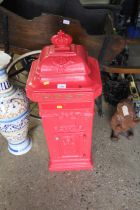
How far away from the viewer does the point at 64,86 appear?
1.13 m

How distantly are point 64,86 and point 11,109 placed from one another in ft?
1.56

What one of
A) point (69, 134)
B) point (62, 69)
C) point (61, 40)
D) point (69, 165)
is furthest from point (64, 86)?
point (69, 165)

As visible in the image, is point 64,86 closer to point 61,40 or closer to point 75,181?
point 61,40

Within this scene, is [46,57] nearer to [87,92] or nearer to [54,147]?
[87,92]

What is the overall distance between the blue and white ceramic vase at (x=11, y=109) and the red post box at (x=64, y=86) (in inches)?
8.6

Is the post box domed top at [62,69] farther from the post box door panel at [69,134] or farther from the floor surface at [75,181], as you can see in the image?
the floor surface at [75,181]

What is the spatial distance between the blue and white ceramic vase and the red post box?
0.22 meters

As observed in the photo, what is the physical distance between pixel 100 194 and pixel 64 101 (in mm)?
723

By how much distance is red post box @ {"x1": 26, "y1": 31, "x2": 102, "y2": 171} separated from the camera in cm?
111

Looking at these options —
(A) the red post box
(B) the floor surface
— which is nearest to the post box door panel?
(A) the red post box

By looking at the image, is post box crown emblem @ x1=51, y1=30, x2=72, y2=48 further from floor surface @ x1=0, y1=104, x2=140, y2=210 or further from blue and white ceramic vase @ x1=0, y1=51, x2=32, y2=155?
floor surface @ x1=0, y1=104, x2=140, y2=210

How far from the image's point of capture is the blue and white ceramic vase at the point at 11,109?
1.34 metres

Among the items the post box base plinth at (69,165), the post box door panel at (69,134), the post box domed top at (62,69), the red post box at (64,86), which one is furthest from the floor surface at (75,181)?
the post box domed top at (62,69)

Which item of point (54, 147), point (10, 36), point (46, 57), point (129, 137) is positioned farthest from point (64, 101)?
point (129, 137)
